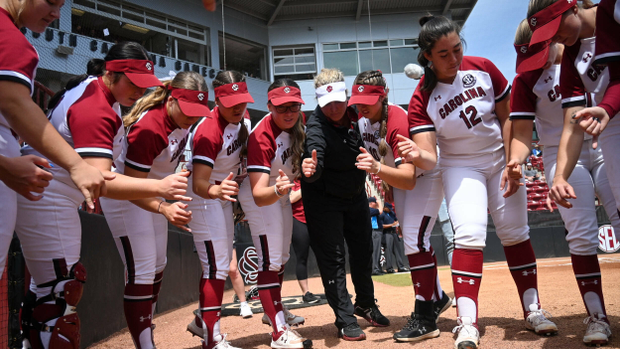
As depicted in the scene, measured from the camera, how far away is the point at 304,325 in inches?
185

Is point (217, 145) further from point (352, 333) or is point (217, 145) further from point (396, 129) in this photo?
point (352, 333)

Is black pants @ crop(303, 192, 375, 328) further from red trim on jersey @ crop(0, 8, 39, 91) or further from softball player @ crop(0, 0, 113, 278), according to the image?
red trim on jersey @ crop(0, 8, 39, 91)

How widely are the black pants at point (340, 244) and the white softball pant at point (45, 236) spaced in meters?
2.03

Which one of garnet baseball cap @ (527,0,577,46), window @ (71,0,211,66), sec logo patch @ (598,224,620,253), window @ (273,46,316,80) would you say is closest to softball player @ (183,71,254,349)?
garnet baseball cap @ (527,0,577,46)

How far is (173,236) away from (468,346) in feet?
19.3

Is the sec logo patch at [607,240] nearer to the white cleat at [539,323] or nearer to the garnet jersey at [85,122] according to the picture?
the white cleat at [539,323]

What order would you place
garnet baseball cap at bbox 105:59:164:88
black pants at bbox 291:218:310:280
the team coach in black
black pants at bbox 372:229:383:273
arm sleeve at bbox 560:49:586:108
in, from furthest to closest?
black pants at bbox 372:229:383:273 → black pants at bbox 291:218:310:280 → the team coach in black → garnet baseball cap at bbox 105:59:164:88 → arm sleeve at bbox 560:49:586:108

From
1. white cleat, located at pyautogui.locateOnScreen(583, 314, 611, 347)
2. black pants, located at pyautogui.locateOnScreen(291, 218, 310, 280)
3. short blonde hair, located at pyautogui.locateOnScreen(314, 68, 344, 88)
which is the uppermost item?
short blonde hair, located at pyautogui.locateOnScreen(314, 68, 344, 88)

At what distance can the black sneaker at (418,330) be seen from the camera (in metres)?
3.41

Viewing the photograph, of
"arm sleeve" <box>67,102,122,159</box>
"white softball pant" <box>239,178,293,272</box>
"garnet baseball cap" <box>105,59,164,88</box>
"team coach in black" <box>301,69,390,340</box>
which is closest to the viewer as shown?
"arm sleeve" <box>67,102,122,159</box>

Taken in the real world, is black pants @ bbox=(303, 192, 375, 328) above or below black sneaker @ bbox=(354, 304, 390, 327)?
above

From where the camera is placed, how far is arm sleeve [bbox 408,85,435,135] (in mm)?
3514

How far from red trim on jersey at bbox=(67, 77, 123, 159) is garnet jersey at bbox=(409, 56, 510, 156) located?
6.99ft

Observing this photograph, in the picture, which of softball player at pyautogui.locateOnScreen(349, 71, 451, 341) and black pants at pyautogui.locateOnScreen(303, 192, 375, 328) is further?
black pants at pyautogui.locateOnScreen(303, 192, 375, 328)
